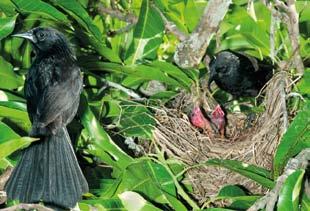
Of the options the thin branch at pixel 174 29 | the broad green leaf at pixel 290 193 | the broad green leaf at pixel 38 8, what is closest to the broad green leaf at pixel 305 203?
the broad green leaf at pixel 290 193

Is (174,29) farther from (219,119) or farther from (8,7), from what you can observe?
(8,7)

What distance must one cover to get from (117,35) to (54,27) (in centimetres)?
46

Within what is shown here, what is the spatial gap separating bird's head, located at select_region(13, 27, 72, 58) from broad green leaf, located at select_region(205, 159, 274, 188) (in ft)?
3.26

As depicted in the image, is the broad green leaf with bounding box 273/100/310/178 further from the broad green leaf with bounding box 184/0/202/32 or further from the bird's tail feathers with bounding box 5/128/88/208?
the broad green leaf with bounding box 184/0/202/32

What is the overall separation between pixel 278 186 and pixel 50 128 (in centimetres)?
122

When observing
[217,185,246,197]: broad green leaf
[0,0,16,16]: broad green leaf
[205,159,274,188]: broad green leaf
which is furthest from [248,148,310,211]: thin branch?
[0,0,16,16]: broad green leaf

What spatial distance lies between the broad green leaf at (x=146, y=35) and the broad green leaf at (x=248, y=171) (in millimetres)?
990

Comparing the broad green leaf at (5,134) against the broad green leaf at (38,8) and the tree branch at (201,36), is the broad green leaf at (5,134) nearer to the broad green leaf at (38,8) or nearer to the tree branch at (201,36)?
the broad green leaf at (38,8)

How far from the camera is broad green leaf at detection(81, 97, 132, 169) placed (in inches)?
151

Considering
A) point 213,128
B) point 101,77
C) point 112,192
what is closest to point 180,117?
point 213,128

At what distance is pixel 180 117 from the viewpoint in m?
4.62

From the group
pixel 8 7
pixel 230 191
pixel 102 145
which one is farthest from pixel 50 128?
pixel 230 191

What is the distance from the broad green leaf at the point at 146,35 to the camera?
4336 mm

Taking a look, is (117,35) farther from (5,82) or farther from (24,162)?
(24,162)
